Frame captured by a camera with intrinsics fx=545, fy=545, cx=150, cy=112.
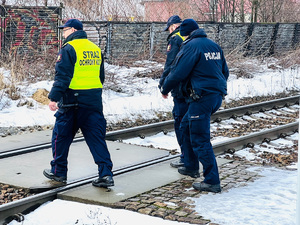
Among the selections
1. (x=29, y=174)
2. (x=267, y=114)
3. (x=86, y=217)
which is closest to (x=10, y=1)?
(x=267, y=114)

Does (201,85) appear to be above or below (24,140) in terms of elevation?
above

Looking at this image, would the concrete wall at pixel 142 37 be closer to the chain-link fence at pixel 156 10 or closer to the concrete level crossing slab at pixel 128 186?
the chain-link fence at pixel 156 10

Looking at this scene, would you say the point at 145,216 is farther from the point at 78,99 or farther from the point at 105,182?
Answer: the point at 78,99

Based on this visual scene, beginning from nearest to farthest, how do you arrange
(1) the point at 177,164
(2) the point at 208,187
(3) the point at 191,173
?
1. (2) the point at 208,187
2. (3) the point at 191,173
3. (1) the point at 177,164

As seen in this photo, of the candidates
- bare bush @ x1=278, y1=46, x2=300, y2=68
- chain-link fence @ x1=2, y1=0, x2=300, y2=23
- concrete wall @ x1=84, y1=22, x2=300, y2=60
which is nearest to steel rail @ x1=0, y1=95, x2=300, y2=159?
concrete wall @ x1=84, y1=22, x2=300, y2=60

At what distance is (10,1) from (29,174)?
18.9 meters

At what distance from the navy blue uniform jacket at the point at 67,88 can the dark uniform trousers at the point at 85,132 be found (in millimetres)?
107

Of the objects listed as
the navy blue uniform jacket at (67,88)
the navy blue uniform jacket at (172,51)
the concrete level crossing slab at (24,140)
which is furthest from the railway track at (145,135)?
the navy blue uniform jacket at (172,51)

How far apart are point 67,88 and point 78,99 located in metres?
0.19

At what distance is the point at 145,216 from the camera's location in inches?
229

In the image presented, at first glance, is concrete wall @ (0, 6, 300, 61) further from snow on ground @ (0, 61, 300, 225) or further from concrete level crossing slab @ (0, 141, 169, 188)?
concrete level crossing slab @ (0, 141, 169, 188)

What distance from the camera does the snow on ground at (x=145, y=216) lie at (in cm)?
578

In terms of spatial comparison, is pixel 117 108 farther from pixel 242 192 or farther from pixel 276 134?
pixel 242 192

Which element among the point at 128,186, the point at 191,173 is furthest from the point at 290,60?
the point at 128,186
